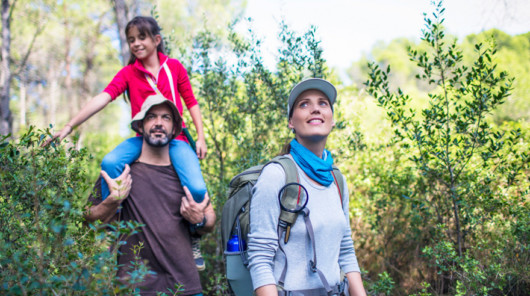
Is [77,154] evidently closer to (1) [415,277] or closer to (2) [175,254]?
(2) [175,254]

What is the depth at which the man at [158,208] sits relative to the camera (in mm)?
2896

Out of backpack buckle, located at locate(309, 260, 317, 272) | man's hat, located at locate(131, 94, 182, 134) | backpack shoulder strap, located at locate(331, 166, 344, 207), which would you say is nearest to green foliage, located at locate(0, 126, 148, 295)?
man's hat, located at locate(131, 94, 182, 134)

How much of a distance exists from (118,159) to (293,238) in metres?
1.56

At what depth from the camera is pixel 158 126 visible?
310cm

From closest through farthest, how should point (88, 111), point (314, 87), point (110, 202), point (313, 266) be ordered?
point (313, 266), point (314, 87), point (110, 202), point (88, 111)

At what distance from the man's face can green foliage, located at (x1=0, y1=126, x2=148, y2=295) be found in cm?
50

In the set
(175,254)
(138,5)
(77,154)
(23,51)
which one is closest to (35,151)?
(77,154)

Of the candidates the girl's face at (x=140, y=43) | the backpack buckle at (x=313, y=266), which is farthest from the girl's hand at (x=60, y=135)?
the backpack buckle at (x=313, y=266)

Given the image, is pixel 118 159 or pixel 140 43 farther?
pixel 140 43

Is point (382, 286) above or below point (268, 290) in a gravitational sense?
below

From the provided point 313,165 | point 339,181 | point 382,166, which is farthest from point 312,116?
point 382,166

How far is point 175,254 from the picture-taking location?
2.98 metres

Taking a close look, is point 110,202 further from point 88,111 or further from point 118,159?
point 88,111

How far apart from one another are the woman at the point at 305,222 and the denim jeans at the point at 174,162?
0.86 meters
